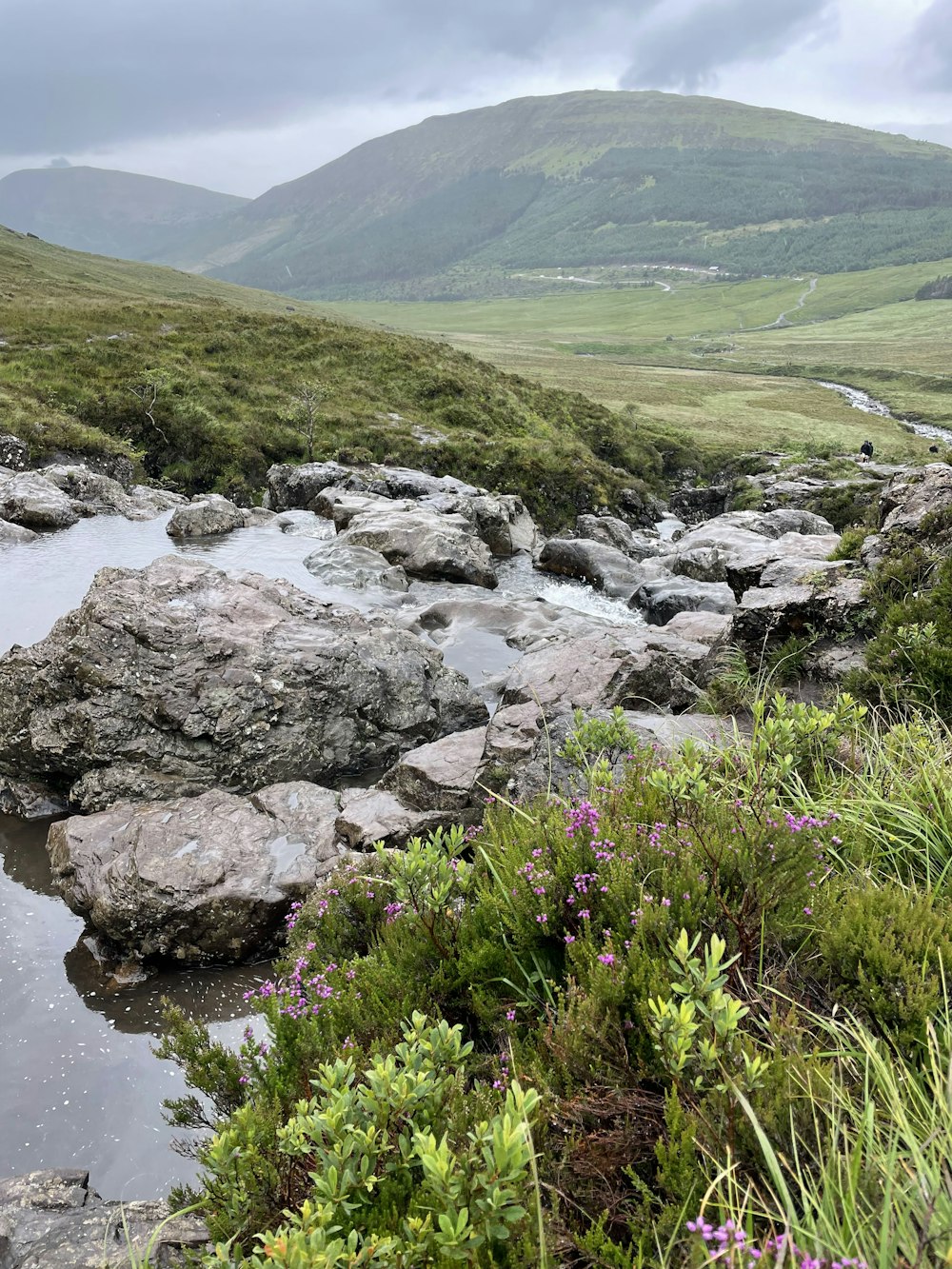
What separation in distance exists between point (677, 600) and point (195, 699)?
1311cm

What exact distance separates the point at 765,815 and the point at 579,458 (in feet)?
113

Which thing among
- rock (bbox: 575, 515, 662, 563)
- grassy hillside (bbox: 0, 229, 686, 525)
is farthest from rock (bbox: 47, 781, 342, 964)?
grassy hillside (bbox: 0, 229, 686, 525)

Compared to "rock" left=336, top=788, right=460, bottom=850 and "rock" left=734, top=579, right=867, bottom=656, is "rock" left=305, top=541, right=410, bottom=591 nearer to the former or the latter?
"rock" left=734, top=579, right=867, bottom=656

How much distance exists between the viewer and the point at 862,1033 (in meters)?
2.88

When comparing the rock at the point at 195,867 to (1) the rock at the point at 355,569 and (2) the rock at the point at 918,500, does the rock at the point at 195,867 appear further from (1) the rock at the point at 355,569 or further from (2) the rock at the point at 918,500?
(1) the rock at the point at 355,569

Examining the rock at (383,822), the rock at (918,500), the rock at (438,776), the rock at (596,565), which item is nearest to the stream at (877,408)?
the rock at (596,565)

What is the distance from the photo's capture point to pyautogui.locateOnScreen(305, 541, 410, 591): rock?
19891 mm

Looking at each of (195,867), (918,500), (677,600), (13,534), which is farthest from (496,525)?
→ (195,867)

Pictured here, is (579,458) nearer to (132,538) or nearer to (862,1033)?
(132,538)

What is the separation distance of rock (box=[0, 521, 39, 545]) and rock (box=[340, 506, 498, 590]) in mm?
8449

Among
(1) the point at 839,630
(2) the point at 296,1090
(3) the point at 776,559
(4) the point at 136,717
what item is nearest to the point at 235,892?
(4) the point at 136,717

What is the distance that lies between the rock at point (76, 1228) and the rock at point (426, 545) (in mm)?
17568

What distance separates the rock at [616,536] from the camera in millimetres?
27297

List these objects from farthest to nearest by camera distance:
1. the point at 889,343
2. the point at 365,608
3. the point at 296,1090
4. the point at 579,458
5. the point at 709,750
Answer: the point at 889,343
the point at 579,458
the point at 365,608
the point at 709,750
the point at 296,1090
